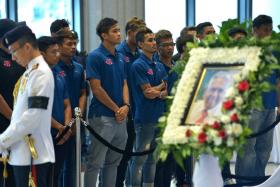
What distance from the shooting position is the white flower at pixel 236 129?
3842 millimetres

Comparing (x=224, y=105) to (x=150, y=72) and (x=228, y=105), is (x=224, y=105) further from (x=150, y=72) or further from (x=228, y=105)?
(x=150, y=72)

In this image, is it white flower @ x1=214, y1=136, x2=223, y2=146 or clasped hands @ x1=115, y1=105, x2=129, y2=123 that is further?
clasped hands @ x1=115, y1=105, x2=129, y2=123

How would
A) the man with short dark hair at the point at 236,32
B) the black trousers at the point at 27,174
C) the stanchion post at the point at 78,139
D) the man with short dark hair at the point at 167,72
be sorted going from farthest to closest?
the man with short dark hair at the point at 167,72
the stanchion post at the point at 78,139
the black trousers at the point at 27,174
the man with short dark hair at the point at 236,32

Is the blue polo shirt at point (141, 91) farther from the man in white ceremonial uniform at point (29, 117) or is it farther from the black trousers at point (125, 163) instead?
the man in white ceremonial uniform at point (29, 117)

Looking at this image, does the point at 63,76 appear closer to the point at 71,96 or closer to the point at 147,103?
the point at 71,96

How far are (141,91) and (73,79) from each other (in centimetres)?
74

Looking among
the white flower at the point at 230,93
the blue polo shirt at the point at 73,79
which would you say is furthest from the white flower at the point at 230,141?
the blue polo shirt at the point at 73,79

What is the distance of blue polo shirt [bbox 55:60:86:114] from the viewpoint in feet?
20.6

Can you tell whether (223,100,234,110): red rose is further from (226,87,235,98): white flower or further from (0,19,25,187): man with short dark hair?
(0,19,25,187): man with short dark hair

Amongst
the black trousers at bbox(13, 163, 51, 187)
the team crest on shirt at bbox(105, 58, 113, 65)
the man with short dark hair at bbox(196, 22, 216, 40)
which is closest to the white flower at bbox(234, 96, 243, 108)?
the black trousers at bbox(13, 163, 51, 187)

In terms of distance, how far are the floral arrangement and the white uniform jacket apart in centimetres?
87

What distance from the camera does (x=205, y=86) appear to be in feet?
13.6

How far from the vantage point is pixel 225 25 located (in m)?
4.75

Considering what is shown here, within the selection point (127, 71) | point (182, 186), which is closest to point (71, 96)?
point (127, 71)
